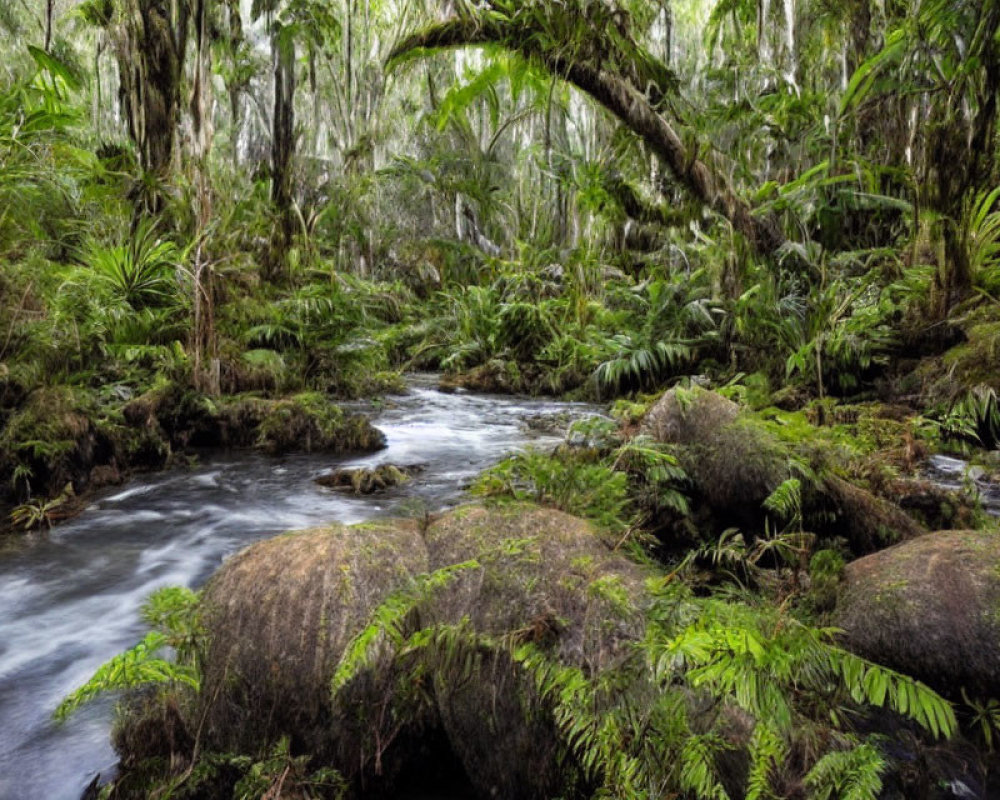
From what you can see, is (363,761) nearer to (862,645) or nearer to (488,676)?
(488,676)

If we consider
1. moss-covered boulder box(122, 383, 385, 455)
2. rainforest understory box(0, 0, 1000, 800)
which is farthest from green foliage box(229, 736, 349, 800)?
moss-covered boulder box(122, 383, 385, 455)

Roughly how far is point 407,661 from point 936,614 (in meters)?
1.81

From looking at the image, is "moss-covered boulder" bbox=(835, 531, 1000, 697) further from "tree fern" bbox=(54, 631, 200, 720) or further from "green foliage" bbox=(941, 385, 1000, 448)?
"green foliage" bbox=(941, 385, 1000, 448)

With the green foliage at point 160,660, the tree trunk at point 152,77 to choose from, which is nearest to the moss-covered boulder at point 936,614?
the green foliage at point 160,660

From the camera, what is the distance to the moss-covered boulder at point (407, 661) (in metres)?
1.90

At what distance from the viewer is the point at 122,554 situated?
12.6ft

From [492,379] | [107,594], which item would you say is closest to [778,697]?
[107,594]

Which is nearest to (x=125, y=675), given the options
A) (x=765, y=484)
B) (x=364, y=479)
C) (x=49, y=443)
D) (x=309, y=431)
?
(x=765, y=484)

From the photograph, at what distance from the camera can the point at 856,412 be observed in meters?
5.92

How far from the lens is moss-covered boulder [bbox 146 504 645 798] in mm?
1899

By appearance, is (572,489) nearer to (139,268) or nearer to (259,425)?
(259,425)

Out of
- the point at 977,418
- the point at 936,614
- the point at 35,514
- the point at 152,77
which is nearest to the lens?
the point at 936,614

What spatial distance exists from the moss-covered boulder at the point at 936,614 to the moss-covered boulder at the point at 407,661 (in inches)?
33.8

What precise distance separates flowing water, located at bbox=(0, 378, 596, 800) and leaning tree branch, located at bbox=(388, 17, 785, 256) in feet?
12.6
